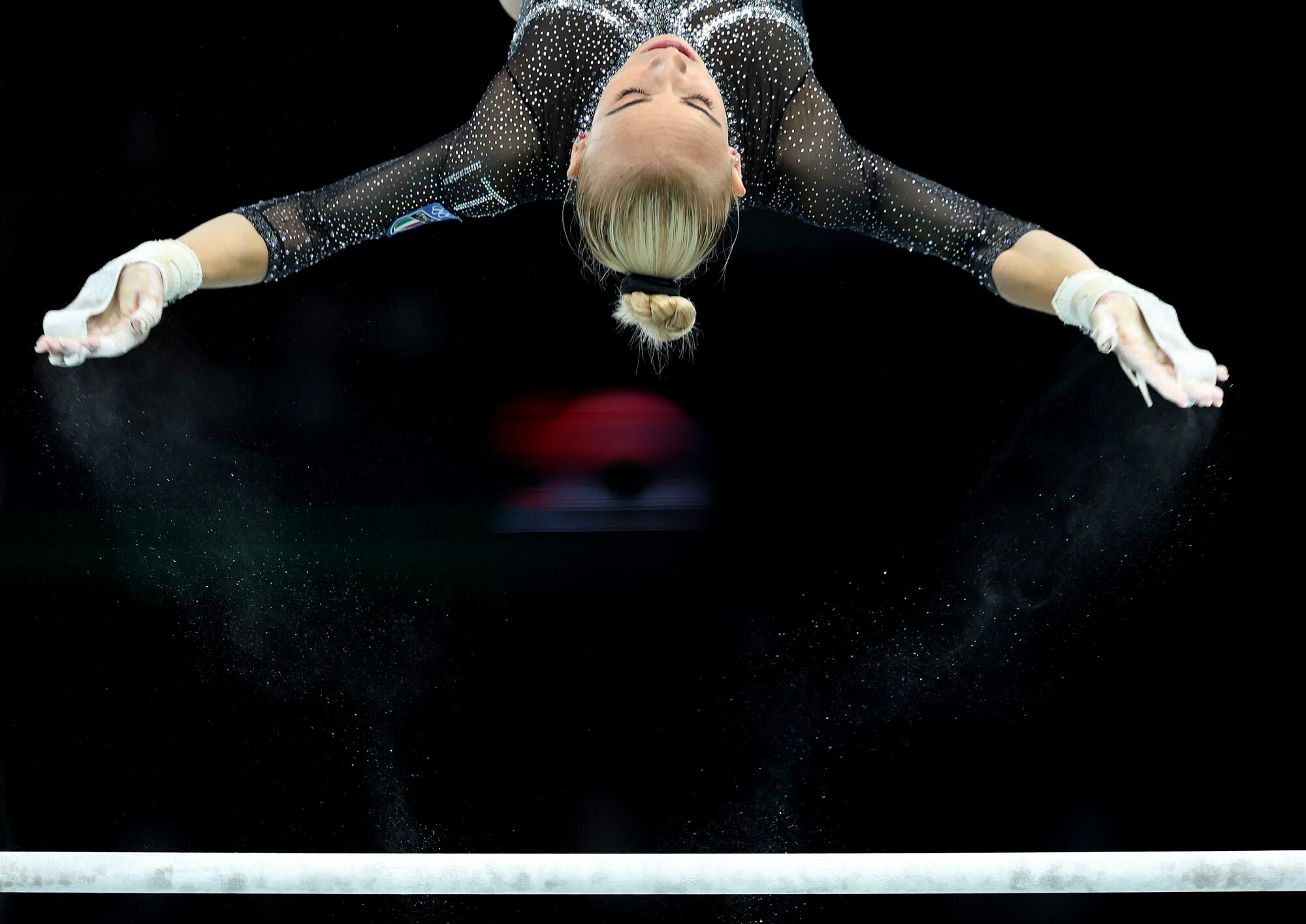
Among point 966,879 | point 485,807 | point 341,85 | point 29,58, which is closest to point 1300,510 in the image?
point 966,879

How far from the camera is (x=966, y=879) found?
1.73 metres

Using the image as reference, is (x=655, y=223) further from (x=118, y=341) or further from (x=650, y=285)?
(x=118, y=341)

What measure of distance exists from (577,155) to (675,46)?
0.87ft

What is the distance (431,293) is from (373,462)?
20.4 inches

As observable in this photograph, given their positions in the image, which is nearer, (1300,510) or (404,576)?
(1300,510)

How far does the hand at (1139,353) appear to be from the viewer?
4.76 ft

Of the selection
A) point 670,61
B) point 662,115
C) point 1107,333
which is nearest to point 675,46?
point 670,61

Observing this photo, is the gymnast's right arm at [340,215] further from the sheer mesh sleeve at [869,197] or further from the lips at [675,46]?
the sheer mesh sleeve at [869,197]

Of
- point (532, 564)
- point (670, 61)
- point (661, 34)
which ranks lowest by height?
point (532, 564)

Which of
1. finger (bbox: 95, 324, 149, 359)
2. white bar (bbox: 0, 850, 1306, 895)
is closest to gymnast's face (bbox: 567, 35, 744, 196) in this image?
finger (bbox: 95, 324, 149, 359)

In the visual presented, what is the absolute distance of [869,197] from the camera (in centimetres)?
194

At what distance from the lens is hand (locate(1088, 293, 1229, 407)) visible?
1.45 m

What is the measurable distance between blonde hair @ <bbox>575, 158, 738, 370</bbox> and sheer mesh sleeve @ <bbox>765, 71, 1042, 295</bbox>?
0.21 meters

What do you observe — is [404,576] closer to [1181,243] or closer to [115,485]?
[115,485]
